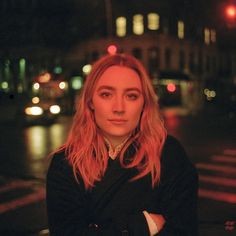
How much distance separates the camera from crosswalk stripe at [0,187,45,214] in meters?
7.65

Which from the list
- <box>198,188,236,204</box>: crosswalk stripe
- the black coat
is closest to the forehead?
the black coat

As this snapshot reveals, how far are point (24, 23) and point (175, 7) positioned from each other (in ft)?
49.9

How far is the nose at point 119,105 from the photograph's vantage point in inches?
87.7

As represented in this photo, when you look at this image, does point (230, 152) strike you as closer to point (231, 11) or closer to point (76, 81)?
point (231, 11)

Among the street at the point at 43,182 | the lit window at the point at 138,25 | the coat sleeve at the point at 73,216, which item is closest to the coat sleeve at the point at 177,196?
the coat sleeve at the point at 73,216

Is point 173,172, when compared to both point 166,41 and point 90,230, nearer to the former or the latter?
point 90,230

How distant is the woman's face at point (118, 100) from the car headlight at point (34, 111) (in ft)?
76.4

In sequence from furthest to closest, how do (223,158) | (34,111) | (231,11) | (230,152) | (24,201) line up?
(34,111) < (231,11) < (230,152) < (223,158) < (24,201)

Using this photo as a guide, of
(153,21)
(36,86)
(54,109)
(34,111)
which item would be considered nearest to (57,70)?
(153,21)

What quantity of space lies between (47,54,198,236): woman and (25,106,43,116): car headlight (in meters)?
23.2

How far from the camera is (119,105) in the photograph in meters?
2.23

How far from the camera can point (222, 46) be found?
5622 cm

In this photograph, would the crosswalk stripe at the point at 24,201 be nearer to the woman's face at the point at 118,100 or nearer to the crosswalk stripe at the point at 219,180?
the crosswalk stripe at the point at 219,180

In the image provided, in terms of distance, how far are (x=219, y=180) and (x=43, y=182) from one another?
11.5 ft
